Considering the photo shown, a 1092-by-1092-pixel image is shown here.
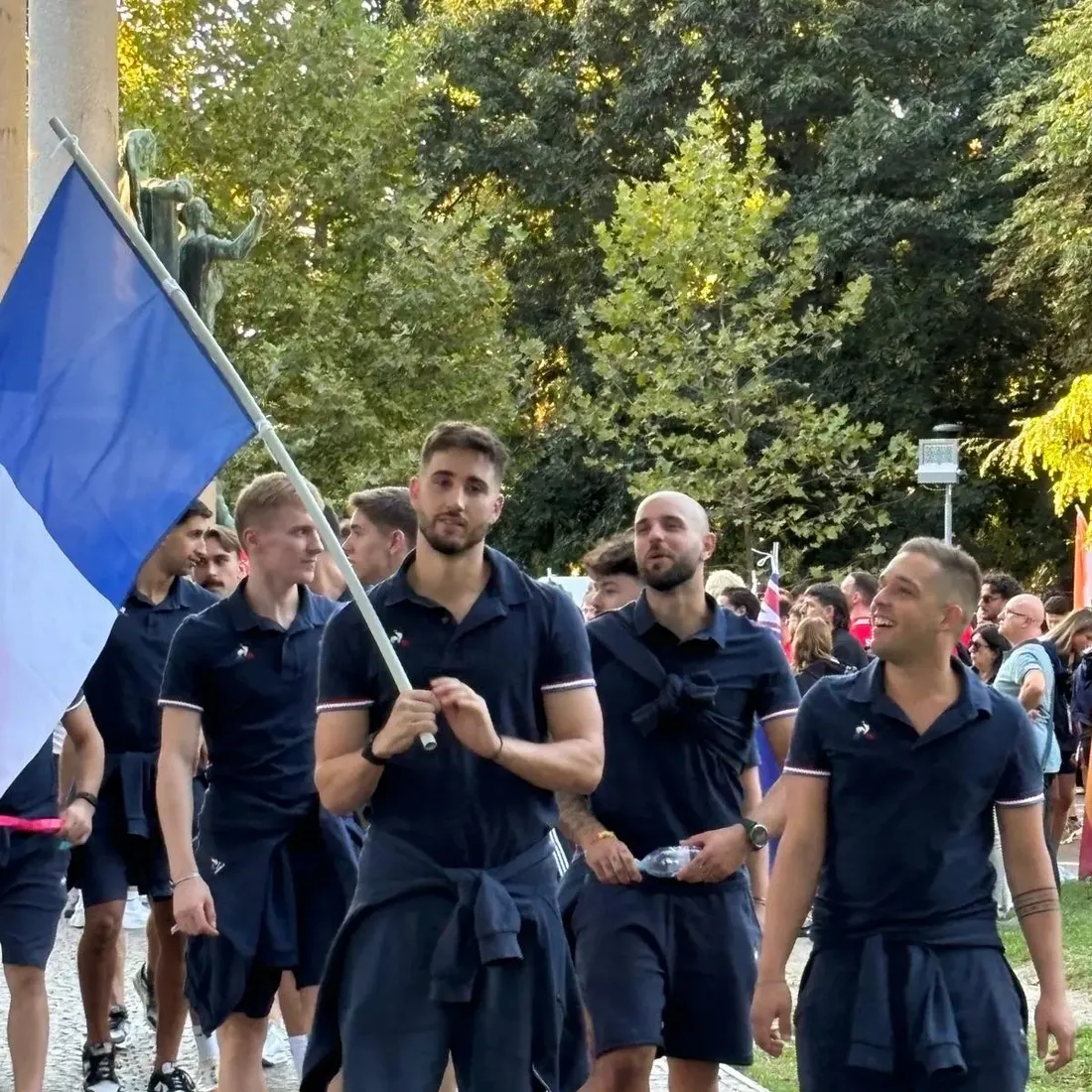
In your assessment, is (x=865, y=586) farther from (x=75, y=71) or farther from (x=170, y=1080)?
(x=170, y=1080)

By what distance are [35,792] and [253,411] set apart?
2.74 m

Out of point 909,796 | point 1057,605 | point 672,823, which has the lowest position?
point 909,796

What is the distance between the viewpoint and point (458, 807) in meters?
4.82

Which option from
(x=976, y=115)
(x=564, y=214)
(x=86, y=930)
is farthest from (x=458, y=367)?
(x=86, y=930)

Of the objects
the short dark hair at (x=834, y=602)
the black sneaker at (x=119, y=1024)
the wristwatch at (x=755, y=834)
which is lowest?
the black sneaker at (x=119, y=1024)

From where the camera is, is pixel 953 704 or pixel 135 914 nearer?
pixel 953 704

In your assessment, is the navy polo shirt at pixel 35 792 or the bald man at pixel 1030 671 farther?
the bald man at pixel 1030 671

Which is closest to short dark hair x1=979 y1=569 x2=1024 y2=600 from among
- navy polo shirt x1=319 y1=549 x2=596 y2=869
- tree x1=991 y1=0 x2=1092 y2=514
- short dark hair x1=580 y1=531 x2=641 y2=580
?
short dark hair x1=580 y1=531 x2=641 y2=580

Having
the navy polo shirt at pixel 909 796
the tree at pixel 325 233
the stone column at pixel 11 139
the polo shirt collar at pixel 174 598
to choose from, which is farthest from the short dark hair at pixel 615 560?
the tree at pixel 325 233

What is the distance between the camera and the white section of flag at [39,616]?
15.7ft

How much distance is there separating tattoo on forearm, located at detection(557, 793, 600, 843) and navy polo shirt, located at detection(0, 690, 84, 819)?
5.89 feet

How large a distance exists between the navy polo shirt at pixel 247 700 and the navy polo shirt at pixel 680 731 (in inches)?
38.7

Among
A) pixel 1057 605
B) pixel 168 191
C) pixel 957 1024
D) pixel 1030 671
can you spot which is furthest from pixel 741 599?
pixel 1057 605

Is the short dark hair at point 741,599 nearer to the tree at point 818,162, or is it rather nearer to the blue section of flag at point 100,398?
the blue section of flag at point 100,398
